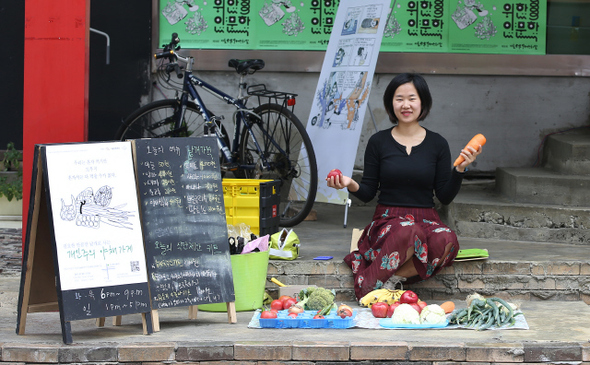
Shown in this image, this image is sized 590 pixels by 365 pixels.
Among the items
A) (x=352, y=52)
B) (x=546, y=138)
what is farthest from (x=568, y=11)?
(x=352, y=52)

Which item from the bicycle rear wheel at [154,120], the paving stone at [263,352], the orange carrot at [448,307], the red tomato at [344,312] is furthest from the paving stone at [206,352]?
the bicycle rear wheel at [154,120]

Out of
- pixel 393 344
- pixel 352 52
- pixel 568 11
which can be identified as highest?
pixel 568 11

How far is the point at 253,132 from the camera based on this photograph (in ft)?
22.1

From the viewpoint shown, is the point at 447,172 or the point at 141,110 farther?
the point at 141,110

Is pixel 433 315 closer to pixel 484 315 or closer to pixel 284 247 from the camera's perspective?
pixel 484 315

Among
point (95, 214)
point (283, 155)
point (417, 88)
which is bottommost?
point (95, 214)

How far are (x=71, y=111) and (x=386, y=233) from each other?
2.12 metres

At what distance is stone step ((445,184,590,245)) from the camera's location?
574 centimetres

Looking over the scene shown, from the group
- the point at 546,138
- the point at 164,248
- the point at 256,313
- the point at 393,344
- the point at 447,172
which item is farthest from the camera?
the point at 546,138

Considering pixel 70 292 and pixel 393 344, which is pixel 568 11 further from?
pixel 70 292

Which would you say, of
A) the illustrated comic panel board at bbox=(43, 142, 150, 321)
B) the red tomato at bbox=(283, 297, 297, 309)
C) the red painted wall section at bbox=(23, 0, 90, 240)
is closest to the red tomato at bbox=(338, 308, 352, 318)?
the red tomato at bbox=(283, 297, 297, 309)

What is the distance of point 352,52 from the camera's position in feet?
21.4

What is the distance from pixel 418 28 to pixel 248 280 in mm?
3959

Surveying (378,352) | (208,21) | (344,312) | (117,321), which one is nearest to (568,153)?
(344,312)
